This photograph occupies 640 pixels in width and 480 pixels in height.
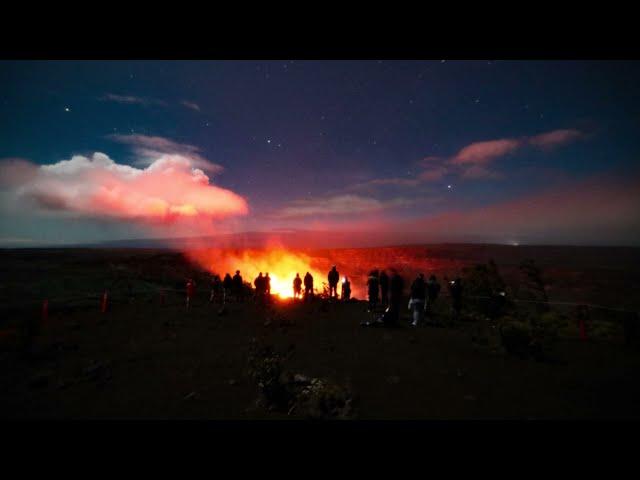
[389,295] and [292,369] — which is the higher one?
[389,295]

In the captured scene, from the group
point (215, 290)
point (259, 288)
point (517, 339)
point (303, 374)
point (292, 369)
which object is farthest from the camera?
point (259, 288)

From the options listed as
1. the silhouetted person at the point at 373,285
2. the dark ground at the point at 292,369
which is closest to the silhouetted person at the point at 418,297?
the dark ground at the point at 292,369

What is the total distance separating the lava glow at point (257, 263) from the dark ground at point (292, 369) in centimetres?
2798

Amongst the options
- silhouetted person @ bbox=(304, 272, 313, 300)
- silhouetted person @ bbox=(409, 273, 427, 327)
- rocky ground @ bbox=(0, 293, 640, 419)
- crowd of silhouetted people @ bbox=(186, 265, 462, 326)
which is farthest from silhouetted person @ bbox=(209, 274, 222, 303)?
silhouetted person @ bbox=(409, 273, 427, 327)

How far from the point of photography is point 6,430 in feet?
5.75

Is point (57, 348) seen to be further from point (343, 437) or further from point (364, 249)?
point (364, 249)

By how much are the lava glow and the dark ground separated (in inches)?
1101

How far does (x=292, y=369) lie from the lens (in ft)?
26.4

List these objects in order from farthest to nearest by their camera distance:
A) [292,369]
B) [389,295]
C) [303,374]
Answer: [389,295] → [292,369] → [303,374]

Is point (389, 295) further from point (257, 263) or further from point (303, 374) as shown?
point (257, 263)

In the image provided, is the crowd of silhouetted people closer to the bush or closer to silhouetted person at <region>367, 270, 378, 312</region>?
silhouetted person at <region>367, 270, 378, 312</region>

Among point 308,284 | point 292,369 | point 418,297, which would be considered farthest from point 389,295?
point 292,369

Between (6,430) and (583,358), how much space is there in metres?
11.9

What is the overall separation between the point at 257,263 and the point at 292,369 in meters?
42.1
